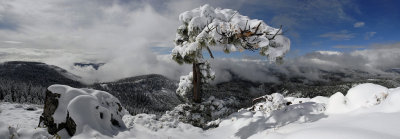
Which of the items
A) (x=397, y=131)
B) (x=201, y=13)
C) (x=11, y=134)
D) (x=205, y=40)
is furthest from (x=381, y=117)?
(x=11, y=134)

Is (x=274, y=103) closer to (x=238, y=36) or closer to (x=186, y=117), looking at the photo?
(x=238, y=36)

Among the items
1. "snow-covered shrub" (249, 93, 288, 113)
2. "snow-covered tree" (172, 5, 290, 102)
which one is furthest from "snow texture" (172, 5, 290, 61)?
"snow-covered shrub" (249, 93, 288, 113)

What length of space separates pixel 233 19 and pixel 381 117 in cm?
645

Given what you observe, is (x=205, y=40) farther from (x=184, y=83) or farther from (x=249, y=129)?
(x=184, y=83)

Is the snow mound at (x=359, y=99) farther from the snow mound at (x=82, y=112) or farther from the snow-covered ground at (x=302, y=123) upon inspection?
the snow mound at (x=82, y=112)

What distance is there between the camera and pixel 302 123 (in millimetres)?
7520

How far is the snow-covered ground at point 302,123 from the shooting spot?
15.1 ft

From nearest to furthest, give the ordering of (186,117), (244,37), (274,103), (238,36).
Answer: (238,36), (244,37), (274,103), (186,117)

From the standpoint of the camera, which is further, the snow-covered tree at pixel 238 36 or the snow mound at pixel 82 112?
the snow-covered tree at pixel 238 36

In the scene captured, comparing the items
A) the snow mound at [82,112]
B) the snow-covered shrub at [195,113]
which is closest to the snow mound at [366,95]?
the snow-covered shrub at [195,113]

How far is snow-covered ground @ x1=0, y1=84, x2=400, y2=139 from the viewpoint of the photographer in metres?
4.61

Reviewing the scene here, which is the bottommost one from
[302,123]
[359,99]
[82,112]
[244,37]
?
[302,123]

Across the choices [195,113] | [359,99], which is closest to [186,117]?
[195,113]

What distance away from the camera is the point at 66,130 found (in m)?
7.74
